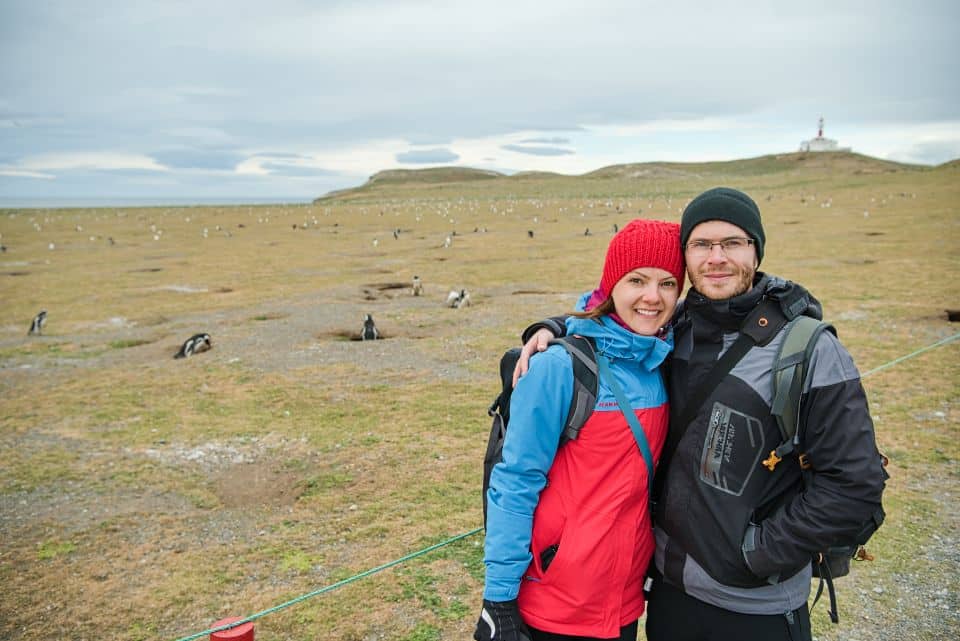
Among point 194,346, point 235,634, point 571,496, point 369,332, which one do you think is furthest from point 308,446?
point 571,496

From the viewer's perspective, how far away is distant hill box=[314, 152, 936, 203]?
10650 centimetres

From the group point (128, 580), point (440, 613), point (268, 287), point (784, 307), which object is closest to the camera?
point (784, 307)

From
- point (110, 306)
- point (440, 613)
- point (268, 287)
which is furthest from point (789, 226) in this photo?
point (440, 613)

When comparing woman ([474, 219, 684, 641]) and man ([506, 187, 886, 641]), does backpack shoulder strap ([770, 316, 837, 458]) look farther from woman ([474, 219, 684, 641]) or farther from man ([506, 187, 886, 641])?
woman ([474, 219, 684, 641])

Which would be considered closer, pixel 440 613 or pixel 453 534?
pixel 440 613

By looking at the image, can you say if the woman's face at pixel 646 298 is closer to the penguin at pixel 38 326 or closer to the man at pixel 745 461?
the man at pixel 745 461

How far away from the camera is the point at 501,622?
267 cm

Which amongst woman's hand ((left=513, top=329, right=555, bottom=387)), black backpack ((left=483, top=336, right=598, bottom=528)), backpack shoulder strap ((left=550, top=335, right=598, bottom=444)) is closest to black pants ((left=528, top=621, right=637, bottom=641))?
black backpack ((left=483, top=336, right=598, bottom=528))

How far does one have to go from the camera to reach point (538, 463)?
2.64m

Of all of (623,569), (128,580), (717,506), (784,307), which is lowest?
(128,580)

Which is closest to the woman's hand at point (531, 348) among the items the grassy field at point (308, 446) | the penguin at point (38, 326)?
the grassy field at point (308, 446)

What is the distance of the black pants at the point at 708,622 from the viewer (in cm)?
268

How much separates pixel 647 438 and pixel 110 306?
2048 cm

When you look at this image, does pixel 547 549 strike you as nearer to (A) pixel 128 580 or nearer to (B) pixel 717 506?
(B) pixel 717 506
